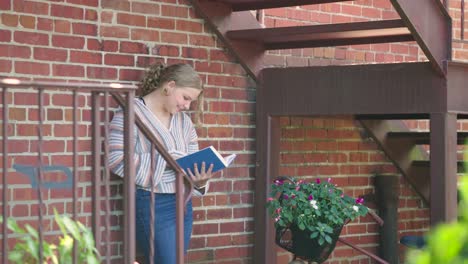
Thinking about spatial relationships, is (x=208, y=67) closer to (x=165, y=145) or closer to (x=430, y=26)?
(x=165, y=145)

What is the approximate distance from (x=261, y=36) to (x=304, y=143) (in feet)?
3.24

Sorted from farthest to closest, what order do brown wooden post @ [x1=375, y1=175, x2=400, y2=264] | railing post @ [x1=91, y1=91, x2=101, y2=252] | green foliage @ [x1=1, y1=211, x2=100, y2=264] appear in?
brown wooden post @ [x1=375, y1=175, x2=400, y2=264], railing post @ [x1=91, y1=91, x2=101, y2=252], green foliage @ [x1=1, y1=211, x2=100, y2=264]

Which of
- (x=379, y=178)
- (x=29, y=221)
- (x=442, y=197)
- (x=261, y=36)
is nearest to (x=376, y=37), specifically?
(x=261, y=36)

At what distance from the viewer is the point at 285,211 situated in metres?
4.85

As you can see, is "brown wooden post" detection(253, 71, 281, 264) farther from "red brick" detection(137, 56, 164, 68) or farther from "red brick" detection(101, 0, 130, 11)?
"red brick" detection(101, 0, 130, 11)

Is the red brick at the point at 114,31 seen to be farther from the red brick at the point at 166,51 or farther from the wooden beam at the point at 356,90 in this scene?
the wooden beam at the point at 356,90

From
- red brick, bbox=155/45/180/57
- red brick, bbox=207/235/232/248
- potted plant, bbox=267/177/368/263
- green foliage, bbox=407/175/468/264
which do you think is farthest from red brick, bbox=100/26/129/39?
green foliage, bbox=407/175/468/264

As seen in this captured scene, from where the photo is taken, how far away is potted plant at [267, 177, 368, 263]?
4.79 metres

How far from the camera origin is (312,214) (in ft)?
15.8

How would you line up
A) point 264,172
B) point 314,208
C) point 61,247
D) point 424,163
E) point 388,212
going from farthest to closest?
point 424,163
point 388,212
point 264,172
point 314,208
point 61,247

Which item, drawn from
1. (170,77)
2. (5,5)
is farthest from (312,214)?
(5,5)

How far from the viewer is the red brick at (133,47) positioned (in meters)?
4.75

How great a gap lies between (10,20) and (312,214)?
1.92 metres

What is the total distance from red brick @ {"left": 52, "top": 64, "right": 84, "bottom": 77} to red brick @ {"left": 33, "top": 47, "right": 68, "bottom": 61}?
0.13 ft
